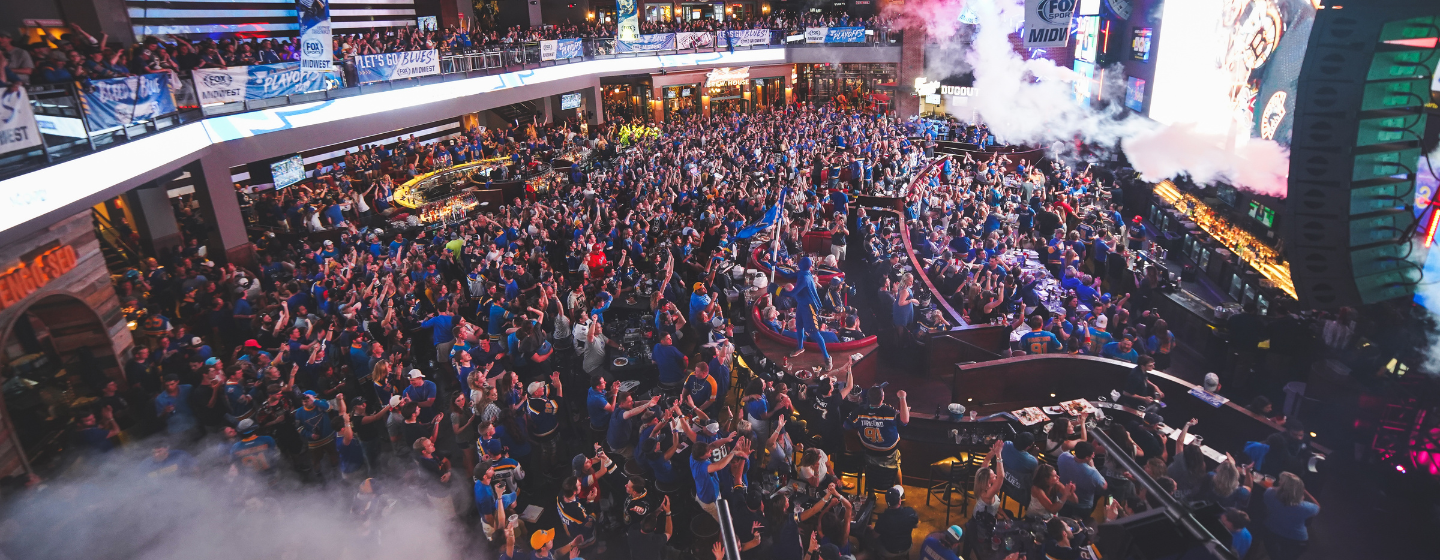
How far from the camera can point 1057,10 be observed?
15.9 m

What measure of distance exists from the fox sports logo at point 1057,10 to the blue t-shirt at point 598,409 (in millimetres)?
14158

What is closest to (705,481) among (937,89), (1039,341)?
(1039,341)

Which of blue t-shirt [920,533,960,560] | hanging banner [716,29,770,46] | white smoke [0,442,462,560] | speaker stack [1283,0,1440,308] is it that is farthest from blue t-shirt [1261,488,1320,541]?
hanging banner [716,29,770,46]

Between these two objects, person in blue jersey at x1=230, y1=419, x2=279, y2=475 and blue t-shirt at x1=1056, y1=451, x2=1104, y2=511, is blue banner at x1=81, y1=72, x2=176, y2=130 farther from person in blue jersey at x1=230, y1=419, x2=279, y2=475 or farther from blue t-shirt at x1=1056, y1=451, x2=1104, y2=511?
blue t-shirt at x1=1056, y1=451, x2=1104, y2=511

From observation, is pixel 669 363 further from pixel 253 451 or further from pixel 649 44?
pixel 649 44

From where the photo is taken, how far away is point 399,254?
1208cm

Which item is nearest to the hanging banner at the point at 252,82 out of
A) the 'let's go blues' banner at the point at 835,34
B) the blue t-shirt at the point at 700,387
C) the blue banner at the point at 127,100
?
the blue banner at the point at 127,100

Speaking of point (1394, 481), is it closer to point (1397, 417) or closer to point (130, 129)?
point (1397, 417)

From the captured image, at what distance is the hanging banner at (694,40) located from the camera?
93.7ft

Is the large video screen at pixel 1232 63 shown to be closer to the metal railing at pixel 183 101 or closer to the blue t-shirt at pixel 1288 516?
the blue t-shirt at pixel 1288 516

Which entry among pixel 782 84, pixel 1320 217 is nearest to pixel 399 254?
pixel 1320 217

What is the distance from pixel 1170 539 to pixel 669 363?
511cm

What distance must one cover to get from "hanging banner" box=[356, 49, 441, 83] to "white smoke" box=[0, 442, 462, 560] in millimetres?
10071

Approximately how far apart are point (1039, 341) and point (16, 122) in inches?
448
